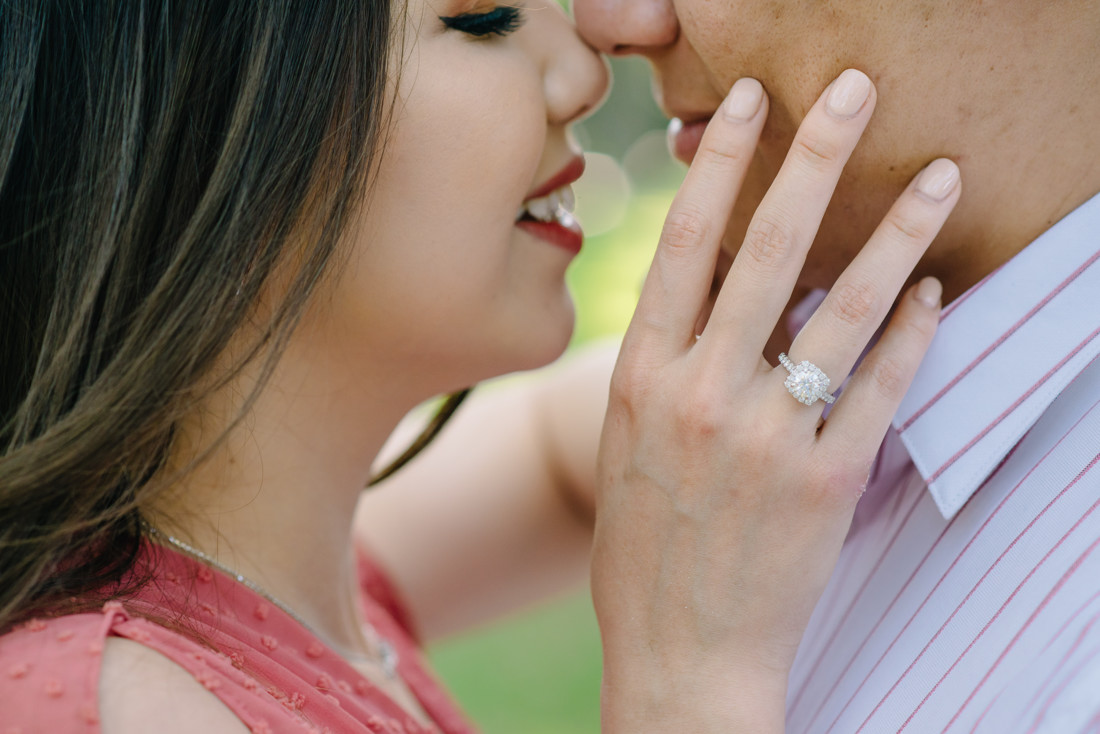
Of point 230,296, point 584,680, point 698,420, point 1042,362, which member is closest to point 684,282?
point 698,420

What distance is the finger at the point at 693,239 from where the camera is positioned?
148cm

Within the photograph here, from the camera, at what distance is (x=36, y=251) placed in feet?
4.45

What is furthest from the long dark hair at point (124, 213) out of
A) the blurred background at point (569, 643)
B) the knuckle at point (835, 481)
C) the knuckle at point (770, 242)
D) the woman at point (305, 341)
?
the blurred background at point (569, 643)

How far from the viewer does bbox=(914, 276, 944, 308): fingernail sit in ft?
4.84

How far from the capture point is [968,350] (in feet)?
4.85

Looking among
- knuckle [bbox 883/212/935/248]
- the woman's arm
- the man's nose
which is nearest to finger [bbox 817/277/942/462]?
knuckle [bbox 883/212/935/248]

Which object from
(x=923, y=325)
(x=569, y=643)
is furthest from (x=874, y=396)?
(x=569, y=643)

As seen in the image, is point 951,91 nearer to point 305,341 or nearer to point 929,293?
point 929,293

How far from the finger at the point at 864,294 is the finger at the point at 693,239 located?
0.17 meters

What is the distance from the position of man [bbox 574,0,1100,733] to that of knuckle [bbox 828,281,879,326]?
0.56 feet

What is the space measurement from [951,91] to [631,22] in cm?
56

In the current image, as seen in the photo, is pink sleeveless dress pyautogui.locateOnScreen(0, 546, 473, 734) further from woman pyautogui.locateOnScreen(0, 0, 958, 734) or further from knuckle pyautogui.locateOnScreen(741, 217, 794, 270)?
knuckle pyautogui.locateOnScreen(741, 217, 794, 270)

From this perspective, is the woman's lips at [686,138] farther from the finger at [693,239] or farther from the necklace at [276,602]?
the necklace at [276,602]

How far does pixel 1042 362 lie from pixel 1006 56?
0.46 m
